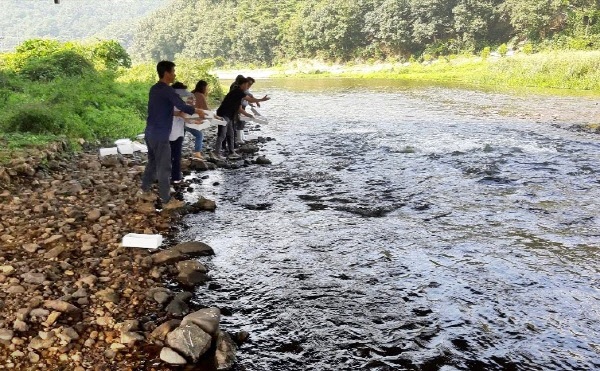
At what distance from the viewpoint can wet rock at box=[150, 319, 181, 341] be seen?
15.4 feet

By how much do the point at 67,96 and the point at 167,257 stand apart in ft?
36.4

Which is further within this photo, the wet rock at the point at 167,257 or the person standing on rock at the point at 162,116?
the person standing on rock at the point at 162,116

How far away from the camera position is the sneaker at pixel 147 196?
341 inches

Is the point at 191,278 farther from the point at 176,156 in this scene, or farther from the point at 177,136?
the point at 176,156

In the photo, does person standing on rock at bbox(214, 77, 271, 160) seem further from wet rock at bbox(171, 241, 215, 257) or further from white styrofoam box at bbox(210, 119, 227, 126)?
wet rock at bbox(171, 241, 215, 257)

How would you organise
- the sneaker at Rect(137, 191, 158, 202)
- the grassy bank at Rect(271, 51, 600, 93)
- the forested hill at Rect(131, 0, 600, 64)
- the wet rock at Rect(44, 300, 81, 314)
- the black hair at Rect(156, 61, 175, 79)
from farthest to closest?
the forested hill at Rect(131, 0, 600, 64), the grassy bank at Rect(271, 51, 600, 93), the sneaker at Rect(137, 191, 158, 202), the black hair at Rect(156, 61, 175, 79), the wet rock at Rect(44, 300, 81, 314)

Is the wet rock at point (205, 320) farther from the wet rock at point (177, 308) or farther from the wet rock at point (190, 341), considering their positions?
the wet rock at point (177, 308)

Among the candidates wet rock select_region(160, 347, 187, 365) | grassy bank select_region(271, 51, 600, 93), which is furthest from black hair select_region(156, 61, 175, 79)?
grassy bank select_region(271, 51, 600, 93)

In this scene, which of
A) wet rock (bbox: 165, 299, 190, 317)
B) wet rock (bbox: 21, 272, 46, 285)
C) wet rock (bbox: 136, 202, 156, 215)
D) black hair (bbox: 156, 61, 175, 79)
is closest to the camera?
wet rock (bbox: 165, 299, 190, 317)

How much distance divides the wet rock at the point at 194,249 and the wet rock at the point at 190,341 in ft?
7.01

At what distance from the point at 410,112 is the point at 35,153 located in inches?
684

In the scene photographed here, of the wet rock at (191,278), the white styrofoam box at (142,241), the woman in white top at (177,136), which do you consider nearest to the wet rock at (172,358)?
the wet rock at (191,278)

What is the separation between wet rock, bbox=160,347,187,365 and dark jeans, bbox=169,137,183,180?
211 inches

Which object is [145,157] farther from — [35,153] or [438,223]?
[438,223]
